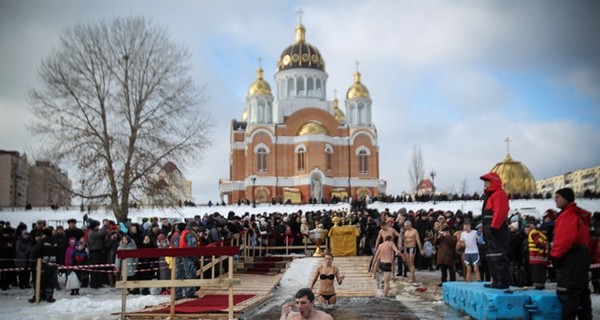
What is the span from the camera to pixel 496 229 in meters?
8.98

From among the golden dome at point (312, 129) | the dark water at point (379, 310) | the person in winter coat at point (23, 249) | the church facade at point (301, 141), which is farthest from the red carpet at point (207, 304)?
the golden dome at point (312, 129)

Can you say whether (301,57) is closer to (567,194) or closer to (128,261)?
(128,261)

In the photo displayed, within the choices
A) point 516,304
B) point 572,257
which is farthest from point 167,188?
point 572,257

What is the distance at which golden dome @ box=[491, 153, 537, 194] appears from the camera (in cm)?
5400

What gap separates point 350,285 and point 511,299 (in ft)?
25.5

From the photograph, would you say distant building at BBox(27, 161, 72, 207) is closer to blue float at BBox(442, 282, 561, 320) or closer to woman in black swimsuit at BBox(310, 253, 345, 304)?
woman in black swimsuit at BBox(310, 253, 345, 304)

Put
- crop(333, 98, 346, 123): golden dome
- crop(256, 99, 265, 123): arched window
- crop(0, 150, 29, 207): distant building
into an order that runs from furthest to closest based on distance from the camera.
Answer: crop(0, 150, 29, 207): distant building → crop(333, 98, 346, 123): golden dome → crop(256, 99, 265, 123): arched window

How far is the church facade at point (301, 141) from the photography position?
59.9 metres

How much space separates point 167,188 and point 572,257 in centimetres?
2238

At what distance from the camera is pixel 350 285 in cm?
1595

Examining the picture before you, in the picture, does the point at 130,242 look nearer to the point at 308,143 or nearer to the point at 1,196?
the point at 308,143

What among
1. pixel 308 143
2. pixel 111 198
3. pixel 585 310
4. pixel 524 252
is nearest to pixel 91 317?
pixel 585 310

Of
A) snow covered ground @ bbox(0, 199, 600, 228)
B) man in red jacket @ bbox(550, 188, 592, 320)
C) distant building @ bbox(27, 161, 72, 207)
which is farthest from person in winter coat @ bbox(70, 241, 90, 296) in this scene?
snow covered ground @ bbox(0, 199, 600, 228)

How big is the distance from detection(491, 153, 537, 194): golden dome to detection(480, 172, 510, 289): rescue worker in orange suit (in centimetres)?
4677
